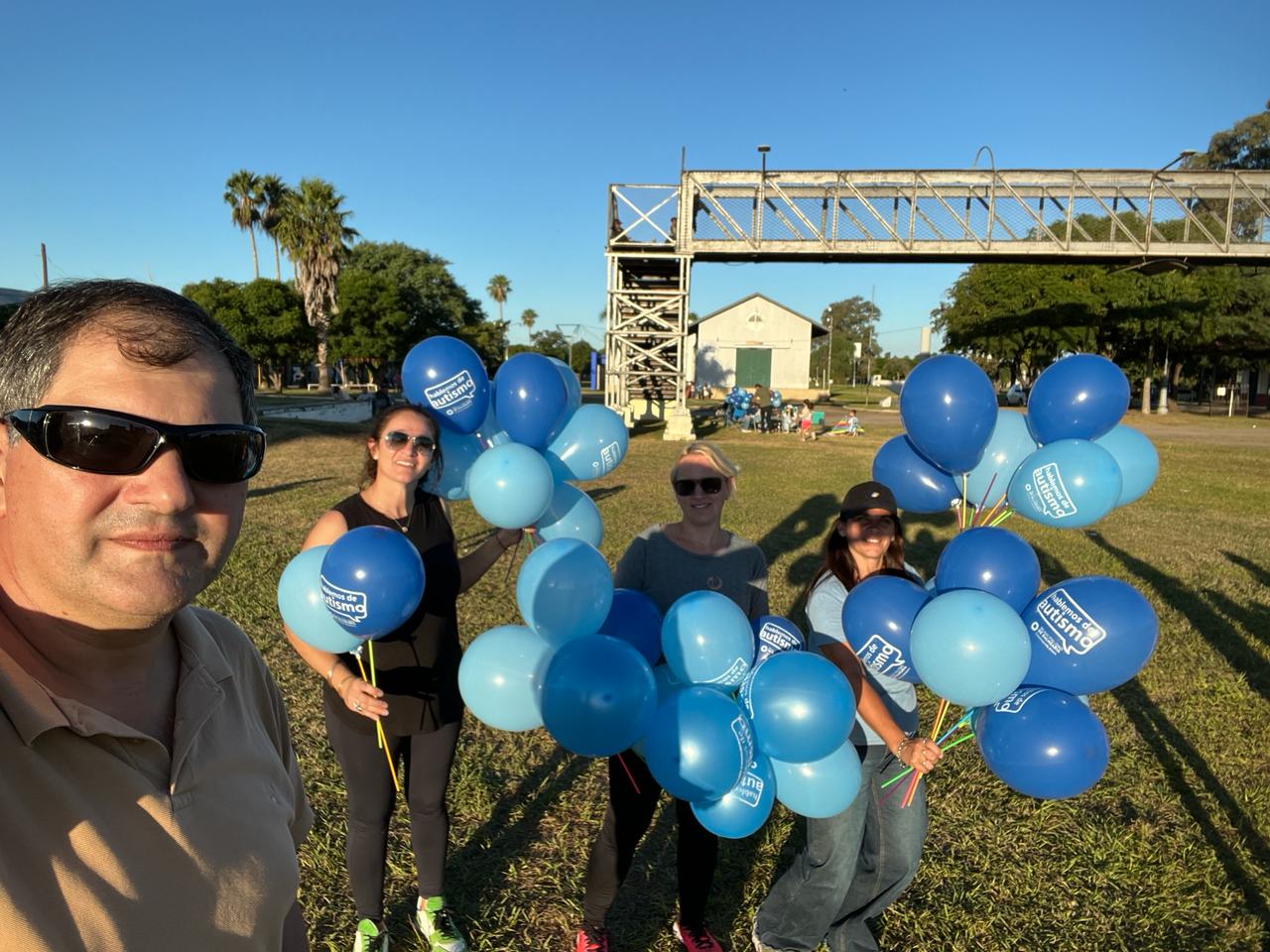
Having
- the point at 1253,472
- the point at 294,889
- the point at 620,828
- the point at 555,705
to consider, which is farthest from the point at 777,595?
the point at 1253,472

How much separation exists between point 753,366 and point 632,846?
4818 cm

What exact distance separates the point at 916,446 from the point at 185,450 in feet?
8.88

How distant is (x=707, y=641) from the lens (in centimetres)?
221

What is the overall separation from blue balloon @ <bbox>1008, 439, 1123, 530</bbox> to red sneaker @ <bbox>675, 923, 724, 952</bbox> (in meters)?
2.07

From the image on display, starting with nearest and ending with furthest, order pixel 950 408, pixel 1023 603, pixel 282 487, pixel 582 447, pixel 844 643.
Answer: pixel 1023 603
pixel 844 643
pixel 950 408
pixel 582 447
pixel 282 487

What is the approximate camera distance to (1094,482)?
8.64 ft

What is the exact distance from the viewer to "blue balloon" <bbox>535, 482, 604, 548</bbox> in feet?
10.4

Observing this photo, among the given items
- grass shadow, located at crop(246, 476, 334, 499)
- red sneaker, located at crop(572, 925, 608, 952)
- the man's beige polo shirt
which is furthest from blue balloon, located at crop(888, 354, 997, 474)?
grass shadow, located at crop(246, 476, 334, 499)

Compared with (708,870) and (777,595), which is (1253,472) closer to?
(777,595)

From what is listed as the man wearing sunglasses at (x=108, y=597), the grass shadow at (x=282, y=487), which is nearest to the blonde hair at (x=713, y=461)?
the man wearing sunglasses at (x=108, y=597)

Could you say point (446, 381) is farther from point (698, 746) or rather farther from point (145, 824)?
point (145, 824)

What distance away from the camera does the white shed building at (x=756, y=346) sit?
48.9 metres

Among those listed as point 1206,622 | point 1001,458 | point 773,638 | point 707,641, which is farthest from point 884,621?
point 1206,622

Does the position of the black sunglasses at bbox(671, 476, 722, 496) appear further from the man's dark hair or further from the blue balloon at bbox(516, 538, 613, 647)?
the man's dark hair
